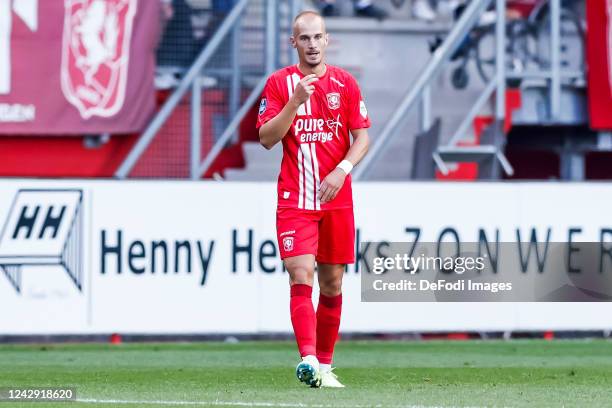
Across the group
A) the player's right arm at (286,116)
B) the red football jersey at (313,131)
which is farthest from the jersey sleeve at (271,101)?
the player's right arm at (286,116)

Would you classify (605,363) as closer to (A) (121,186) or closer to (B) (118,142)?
(A) (121,186)

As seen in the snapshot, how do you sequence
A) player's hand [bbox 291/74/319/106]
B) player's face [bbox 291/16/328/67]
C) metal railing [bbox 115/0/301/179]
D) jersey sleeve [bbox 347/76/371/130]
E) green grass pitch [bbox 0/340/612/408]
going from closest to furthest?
green grass pitch [bbox 0/340/612/408] < player's hand [bbox 291/74/319/106] < player's face [bbox 291/16/328/67] < jersey sleeve [bbox 347/76/371/130] < metal railing [bbox 115/0/301/179]

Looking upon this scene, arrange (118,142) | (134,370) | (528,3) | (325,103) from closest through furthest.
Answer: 1. (325,103)
2. (134,370)
3. (118,142)
4. (528,3)

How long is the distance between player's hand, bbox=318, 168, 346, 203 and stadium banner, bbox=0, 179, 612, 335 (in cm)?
548

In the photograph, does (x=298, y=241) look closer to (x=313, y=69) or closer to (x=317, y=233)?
(x=317, y=233)

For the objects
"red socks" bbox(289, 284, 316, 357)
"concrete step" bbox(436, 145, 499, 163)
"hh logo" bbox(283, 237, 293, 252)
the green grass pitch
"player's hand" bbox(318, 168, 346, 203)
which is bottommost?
the green grass pitch

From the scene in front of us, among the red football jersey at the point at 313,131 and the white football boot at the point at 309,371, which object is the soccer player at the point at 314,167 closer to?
the red football jersey at the point at 313,131

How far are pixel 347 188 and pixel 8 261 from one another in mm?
5755

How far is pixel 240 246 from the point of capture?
1484 centimetres

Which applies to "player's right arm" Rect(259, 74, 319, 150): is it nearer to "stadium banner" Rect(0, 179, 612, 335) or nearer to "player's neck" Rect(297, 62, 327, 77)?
"player's neck" Rect(297, 62, 327, 77)

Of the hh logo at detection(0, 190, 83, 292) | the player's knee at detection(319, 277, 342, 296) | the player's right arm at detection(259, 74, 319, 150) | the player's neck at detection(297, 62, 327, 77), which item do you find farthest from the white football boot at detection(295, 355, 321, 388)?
the hh logo at detection(0, 190, 83, 292)

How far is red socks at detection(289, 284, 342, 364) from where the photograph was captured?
9023 millimetres

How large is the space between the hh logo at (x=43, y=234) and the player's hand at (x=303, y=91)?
5976mm

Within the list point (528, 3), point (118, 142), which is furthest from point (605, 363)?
point (528, 3)
